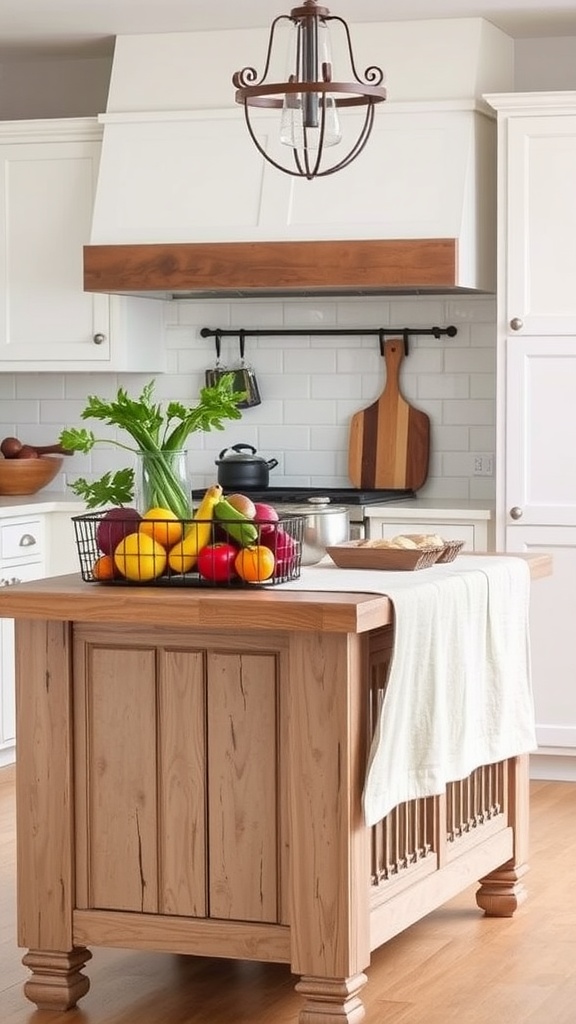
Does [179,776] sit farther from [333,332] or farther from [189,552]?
[333,332]

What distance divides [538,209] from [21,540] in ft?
7.12

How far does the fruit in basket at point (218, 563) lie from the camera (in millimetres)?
3432

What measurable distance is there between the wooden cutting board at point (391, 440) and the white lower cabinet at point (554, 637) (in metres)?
0.70

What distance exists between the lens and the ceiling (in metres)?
5.69

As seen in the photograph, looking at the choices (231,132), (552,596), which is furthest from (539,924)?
(231,132)

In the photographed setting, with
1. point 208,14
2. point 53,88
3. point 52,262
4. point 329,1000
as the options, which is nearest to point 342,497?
point 52,262

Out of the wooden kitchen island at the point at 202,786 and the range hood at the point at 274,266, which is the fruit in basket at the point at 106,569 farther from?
the range hood at the point at 274,266

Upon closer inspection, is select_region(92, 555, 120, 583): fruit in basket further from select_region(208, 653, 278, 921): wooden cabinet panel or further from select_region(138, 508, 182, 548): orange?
select_region(208, 653, 278, 921): wooden cabinet panel

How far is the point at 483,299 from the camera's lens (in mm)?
6297

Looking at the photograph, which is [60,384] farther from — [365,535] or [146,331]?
[365,535]

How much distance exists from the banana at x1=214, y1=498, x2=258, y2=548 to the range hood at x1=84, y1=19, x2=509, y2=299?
2.42 m

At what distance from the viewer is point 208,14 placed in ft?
19.2

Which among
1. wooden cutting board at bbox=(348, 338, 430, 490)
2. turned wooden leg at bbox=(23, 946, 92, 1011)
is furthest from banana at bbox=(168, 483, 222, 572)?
wooden cutting board at bbox=(348, 338, 430, 490)

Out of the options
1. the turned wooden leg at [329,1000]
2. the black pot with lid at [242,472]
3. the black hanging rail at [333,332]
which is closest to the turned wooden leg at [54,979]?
the turned wooden leg at [329,1000]
